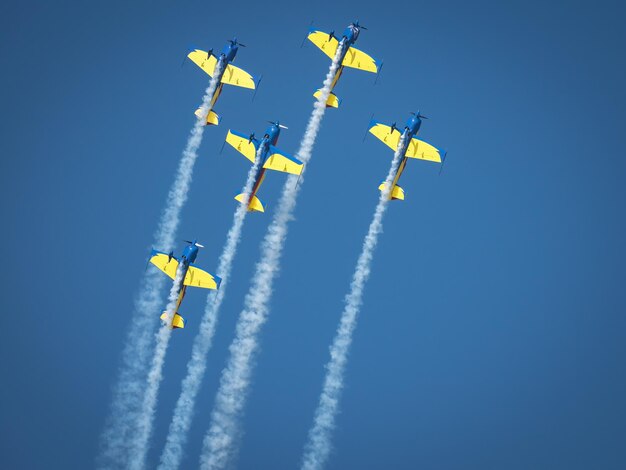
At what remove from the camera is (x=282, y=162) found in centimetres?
6706

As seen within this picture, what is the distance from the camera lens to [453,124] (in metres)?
191

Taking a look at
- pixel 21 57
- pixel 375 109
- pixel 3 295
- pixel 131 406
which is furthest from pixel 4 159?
pixel 131 406

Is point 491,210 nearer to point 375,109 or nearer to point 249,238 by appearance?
point 375,109

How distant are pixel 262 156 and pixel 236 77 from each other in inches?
243

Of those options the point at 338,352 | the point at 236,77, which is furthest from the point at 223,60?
the point at 338,352

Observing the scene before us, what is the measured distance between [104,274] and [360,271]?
189 ft

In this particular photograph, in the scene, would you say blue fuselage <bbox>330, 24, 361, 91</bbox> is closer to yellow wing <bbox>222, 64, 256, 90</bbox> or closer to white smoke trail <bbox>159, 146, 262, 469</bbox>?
yellow wing <bbox>222, 64, 256, 90</bbox>

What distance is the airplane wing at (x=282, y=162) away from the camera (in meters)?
66.6

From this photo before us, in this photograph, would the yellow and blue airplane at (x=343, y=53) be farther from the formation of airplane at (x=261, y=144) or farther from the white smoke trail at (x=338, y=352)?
the white smoke trail at (x=338, y=352)

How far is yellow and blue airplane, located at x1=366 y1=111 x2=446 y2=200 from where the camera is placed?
6831cm

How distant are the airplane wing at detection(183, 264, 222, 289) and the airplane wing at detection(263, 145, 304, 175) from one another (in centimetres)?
639

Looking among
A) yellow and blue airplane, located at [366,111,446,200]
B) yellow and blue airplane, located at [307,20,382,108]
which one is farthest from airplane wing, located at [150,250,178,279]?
yellow and blue airplane, located at [307,20,382,108]

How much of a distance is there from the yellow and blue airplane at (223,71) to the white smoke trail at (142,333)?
236cm

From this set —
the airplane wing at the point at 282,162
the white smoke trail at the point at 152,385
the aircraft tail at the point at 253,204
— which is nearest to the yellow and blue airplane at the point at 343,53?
the airplane wing at the point at 282,162
